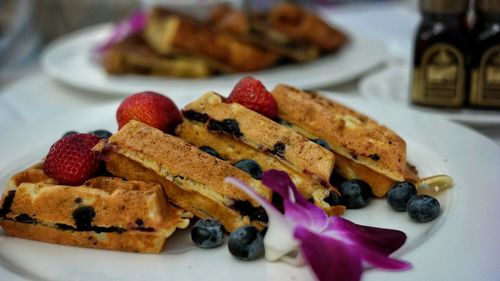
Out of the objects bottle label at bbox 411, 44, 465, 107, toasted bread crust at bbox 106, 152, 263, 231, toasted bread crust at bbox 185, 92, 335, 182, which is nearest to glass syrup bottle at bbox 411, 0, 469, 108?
bottle label at bbox 411, 44, 465, 107

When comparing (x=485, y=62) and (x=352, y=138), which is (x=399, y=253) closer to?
(x=352, y=138)

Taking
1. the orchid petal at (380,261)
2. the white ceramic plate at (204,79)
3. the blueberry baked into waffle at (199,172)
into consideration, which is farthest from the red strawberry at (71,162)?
the white ceramic plate at (204,79)

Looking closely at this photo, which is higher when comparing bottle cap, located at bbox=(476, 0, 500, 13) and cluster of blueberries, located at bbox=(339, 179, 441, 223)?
bottle cap, located at bbox=(476, 0, 500, 13)

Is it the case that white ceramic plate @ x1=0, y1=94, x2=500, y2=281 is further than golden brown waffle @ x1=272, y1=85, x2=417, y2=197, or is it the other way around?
golden brown waffle @ x1=272, y1=85, x2=417, y2=197

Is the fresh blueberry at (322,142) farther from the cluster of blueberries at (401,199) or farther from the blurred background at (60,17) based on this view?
the blurred background at (60,17)

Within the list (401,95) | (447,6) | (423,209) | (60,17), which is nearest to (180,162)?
(423,209)

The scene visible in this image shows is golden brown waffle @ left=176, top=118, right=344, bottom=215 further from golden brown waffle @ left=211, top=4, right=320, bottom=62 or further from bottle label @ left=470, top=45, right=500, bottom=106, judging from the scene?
golden brown waffle @ left=211, top=4, right=320, bottom=62

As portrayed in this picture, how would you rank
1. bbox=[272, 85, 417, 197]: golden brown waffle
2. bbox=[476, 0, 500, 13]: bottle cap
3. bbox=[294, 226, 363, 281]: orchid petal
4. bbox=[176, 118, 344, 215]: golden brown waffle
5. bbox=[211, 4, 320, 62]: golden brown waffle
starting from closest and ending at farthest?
1. bbox=[294, 226, 363, 281]: orchid petal
2. bbox=[176, 118, 344, 215]: golden brown waffle
3. bbox=[272, 85, 417, 197]: golden brown waffle
4. bbox=[476, 0, 500, 13]: bottle cap
5. bbox=[211, 4, 320, 62]: golden brown waffle

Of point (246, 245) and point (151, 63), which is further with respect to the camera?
point (151, 63)
